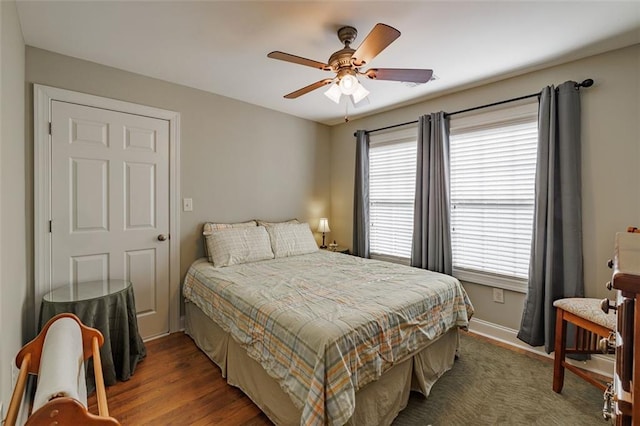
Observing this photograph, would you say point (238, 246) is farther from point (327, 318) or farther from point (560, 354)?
point (560, 354)

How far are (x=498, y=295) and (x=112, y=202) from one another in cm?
364

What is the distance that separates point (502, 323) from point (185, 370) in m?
2.84

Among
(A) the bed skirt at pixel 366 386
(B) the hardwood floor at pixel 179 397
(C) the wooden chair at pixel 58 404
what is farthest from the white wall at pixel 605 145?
(C) the wooden chair at pixel 58 404

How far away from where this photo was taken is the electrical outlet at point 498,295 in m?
2.74

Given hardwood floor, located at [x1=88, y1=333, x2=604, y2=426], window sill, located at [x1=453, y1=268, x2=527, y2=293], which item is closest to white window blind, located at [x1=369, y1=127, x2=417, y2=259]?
window sill, located at [x1=453, y1=268, x2=527, y2=293]

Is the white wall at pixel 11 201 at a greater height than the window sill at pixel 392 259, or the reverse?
the white wall at pixel 11 201

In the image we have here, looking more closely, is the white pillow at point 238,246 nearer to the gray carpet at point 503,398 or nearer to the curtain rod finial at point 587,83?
the gray carpet at point 503,398

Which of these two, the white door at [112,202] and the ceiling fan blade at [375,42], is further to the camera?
the white door at [112,202]

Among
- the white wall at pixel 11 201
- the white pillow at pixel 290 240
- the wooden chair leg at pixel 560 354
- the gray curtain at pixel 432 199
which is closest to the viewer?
the white wall at pixel 11 201

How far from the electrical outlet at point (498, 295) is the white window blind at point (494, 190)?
155 millimetres

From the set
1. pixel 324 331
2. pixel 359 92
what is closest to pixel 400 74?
pixel 359 92

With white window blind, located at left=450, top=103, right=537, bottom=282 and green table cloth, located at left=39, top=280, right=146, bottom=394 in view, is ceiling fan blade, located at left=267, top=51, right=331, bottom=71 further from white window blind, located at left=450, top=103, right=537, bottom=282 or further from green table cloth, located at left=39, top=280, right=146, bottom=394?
green table cloth, located at left=39, top=280, right=146, bottom=394

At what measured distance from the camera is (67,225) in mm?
2275

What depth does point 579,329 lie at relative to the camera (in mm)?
2072
